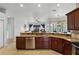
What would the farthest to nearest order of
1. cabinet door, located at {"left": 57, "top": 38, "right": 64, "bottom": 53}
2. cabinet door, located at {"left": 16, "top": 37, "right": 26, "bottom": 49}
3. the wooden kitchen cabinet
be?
cabinet door, located at {"left": 16, "top": 37, "right": 26, "bottom": 49} → the wooden kitchen cabinet → cabinet door, located at {"left": 57, "top": 38, "right": 64, "bottom": 53}

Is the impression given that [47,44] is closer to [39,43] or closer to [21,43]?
[39,43]

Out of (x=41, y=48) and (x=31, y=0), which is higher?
(x=31, y=0)

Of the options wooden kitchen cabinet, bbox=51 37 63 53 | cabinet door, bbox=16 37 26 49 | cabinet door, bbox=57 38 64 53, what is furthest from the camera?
cabinet door, bbox=16 37 26 49

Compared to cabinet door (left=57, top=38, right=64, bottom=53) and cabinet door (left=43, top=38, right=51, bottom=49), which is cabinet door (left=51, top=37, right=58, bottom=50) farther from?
cabinet door (left=57, top=38, right=64, bottom=53)

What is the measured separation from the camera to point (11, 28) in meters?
14.2

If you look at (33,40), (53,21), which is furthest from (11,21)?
(33,40)

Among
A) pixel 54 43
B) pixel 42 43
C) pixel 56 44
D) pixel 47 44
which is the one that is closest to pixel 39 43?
pixel 42 43

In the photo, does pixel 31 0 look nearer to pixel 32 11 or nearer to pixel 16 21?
pixel 32 11

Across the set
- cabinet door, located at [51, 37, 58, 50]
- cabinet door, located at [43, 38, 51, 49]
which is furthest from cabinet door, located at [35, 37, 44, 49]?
cabinet door, located at [51, 37, 58, 50]

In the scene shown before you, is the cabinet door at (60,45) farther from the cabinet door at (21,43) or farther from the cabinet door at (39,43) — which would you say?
the cabinet door at (21,43)

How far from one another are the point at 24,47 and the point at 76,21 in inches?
139

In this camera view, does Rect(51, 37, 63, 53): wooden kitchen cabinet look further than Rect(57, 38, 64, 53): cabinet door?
Yes

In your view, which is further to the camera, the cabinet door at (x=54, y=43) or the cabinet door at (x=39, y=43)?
the cabinet door at (x=39, y=43)

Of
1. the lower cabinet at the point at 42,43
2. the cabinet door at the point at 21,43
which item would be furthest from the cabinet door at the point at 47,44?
the cabinet door at the point at 21,43
